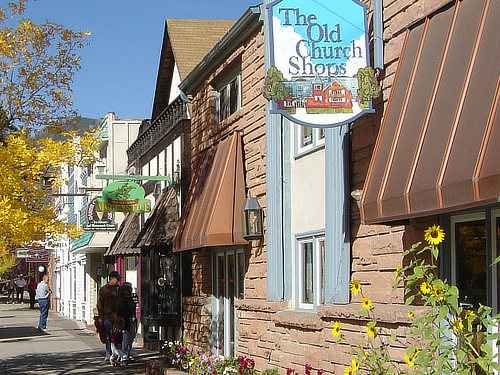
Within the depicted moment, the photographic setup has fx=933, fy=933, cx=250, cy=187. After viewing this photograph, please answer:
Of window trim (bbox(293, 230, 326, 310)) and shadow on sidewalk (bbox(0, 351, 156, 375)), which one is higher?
window trim (bbox(293, 230, 326, 310))

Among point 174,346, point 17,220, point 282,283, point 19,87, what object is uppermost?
point 19,87

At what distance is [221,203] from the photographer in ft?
48.4

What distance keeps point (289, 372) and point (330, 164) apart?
2563 mm

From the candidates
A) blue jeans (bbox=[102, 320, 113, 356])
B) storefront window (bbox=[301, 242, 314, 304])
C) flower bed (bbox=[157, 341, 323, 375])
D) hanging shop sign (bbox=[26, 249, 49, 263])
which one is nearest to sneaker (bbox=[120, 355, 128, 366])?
blue jeans (bbox=[102, 320, 113, 356])

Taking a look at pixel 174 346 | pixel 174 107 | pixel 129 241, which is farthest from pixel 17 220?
pixel 129 241

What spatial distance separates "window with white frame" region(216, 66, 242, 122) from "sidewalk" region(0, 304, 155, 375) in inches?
209

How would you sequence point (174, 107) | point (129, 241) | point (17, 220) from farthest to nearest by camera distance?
point (129, 241)
point (174, 107)
point (17, 220)

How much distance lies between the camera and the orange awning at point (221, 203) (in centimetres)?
1448

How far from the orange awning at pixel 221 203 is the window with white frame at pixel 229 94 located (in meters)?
0.70

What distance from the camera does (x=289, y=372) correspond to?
1120cm

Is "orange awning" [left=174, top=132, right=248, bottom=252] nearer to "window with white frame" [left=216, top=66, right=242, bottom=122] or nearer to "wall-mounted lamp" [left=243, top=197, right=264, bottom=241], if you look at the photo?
"wall-mounted lamp" [left=243, top=197, right=264, bottom=241]

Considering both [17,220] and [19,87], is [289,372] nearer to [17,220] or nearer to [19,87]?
[17,220]

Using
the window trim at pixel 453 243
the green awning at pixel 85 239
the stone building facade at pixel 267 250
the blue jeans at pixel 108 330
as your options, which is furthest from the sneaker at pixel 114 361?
the green awning at pixel 85 239

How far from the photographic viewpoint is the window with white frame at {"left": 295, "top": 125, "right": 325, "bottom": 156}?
11883 millimetres
